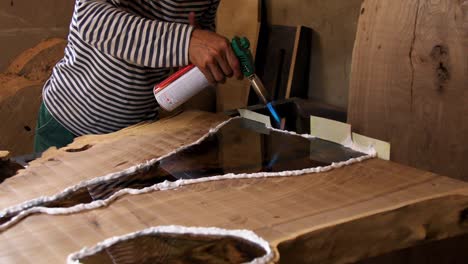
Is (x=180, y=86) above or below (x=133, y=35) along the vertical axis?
below

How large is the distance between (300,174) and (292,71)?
1746mm

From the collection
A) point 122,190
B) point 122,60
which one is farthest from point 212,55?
point 122,190

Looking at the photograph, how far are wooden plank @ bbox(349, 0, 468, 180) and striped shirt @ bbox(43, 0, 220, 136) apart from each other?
419 mm

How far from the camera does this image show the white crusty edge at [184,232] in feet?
2.37

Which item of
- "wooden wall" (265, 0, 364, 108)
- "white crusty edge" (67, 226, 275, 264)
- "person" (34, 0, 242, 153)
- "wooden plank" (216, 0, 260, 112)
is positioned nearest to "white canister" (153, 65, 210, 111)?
"person" (34, 0, 242, 153)

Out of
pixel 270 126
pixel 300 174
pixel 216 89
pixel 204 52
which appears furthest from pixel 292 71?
pixel 300 174

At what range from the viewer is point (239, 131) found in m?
1.39

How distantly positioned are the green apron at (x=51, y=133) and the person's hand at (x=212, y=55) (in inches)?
20.1

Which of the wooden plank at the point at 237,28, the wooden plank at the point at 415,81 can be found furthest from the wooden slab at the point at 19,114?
the wooden plank at the point at 415,81

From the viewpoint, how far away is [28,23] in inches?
110

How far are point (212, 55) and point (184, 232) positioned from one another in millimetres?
531

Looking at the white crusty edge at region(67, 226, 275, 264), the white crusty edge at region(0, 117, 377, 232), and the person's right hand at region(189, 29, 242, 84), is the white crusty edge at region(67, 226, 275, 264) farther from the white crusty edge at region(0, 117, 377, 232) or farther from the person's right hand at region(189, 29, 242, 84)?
the person's right hand at region(189, 29, 242, 84)

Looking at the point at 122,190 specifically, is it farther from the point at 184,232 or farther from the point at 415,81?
the point at 415,81

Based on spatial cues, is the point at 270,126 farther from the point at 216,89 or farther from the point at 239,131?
the point at 216,89
